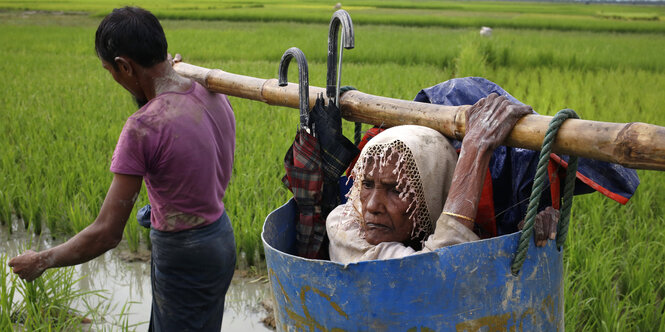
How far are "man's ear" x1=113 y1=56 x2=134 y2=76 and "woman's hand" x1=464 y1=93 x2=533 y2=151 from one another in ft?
3.42

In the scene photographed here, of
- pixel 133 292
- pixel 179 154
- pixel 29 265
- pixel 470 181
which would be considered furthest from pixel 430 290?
pixel 133 292

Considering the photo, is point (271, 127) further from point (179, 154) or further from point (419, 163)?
point (419, 163)

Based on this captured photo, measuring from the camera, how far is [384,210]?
4.60ft

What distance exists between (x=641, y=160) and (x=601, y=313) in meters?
1.83

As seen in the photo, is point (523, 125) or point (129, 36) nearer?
point (523, 125)

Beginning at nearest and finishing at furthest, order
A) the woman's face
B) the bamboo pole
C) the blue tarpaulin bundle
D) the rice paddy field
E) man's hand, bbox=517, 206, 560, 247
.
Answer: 1. the bamboo pole
2. man's hand, bbox=517, 206, 560, 247
3. the blue tarpaulin bundle
4. the woman's face
5. the rice paddy field

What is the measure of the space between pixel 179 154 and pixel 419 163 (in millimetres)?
807

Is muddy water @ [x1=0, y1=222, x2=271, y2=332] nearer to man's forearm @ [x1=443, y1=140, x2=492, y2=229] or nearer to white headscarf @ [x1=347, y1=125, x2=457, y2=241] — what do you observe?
white headscarf @ [x1=347, y1=125, x2=457, y2=241]

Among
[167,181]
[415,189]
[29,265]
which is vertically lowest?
[29,265]

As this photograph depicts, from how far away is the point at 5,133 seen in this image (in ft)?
18.1

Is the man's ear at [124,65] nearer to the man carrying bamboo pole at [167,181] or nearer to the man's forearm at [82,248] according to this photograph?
the man carrying bamboo pole at [167,181]

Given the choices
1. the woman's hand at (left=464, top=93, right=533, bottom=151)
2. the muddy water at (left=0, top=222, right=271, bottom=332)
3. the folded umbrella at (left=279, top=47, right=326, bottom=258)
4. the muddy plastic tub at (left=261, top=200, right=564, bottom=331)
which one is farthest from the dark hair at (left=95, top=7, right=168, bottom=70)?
the muddy water at (left=0, top=222, right=271, bottom=332)

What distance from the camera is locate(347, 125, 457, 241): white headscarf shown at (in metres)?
1.32

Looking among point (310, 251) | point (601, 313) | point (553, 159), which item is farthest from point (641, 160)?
point (601, 313)
